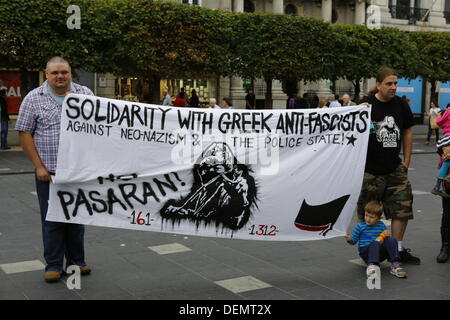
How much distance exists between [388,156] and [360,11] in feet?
115

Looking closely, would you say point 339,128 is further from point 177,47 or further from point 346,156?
point 177,47

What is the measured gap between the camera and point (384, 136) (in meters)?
5.94

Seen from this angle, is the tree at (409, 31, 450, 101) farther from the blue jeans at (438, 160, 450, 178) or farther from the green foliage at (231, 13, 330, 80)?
the blue jeans at (438, 160, 450, 178)

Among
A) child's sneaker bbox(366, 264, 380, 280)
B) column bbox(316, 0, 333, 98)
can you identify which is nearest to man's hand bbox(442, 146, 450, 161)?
child's sneaker bbox(366, 264, 380, 280)

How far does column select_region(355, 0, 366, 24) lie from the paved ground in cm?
3255

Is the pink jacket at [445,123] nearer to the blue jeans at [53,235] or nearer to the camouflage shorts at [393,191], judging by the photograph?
the camouflage shorts at [393,191]

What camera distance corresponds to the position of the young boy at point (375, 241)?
571cm

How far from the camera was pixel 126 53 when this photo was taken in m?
19.8

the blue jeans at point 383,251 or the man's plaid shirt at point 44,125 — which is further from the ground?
the man's plaid shirt at point 44,125

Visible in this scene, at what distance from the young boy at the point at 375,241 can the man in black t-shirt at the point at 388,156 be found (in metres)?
0.22

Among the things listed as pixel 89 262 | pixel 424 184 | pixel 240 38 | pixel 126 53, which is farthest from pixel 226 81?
pixel 89 262

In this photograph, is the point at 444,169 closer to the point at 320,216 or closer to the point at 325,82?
the point at 320,216

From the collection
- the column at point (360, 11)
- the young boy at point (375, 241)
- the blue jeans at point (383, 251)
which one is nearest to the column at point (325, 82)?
the column at point (360, 11)

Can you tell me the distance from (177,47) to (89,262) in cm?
1554
